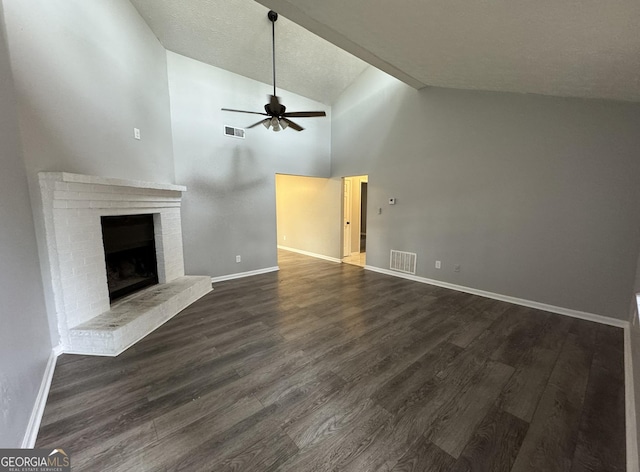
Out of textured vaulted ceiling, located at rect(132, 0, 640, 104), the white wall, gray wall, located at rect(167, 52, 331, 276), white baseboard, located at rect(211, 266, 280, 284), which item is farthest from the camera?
the white wall

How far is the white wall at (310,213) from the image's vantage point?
6.29 metres

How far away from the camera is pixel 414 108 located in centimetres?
449

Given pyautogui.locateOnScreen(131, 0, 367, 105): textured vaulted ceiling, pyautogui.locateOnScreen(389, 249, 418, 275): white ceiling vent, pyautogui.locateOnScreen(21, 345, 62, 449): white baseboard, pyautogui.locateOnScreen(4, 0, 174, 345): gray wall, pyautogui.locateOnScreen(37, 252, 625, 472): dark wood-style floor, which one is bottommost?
pyautogui.locateOnScreen(37, 252, 625, 472): dark wood-style floor

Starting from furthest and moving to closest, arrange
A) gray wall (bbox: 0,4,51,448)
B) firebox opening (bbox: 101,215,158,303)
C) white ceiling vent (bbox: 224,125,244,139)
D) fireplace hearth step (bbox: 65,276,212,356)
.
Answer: white ceiling vent (bbox: 224,125,244,139)
firebox opening (bbox: 101,215,158,303)
fireplace hearth step (bbox: 65,276,212,356)
gray wall (bbox: 0,4,51,448)

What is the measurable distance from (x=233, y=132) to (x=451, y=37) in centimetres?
367

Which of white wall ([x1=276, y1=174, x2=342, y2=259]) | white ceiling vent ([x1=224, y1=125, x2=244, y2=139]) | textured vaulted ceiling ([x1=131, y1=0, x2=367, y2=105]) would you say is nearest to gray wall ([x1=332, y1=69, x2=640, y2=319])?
textured vaulted ceiling ([x1=131, y1=0, x2=367, y2=105])

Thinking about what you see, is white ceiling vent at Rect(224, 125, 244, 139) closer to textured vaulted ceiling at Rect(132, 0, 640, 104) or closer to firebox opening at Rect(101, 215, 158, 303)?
textured vaulted ceiling at Rect(132, 0, 640, 104)

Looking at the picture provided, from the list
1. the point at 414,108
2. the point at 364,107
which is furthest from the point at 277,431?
the point at 364,107

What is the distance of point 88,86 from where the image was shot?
2.52m

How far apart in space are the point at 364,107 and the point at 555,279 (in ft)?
14.9

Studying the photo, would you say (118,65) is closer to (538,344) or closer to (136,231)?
(136,231)

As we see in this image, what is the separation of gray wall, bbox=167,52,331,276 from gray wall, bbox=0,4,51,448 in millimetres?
2281

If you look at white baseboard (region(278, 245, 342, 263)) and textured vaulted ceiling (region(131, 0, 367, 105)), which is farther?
white baseboard (region(278, 245, 342, 263))

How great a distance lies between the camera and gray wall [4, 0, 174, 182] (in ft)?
6.57
